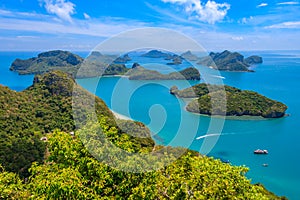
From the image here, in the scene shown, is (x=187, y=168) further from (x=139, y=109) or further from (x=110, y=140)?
(x=139, y=109)

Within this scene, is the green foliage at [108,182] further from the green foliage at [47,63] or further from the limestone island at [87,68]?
the green foliage at [47,63]

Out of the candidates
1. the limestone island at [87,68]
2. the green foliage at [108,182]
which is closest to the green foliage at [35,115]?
the green foliage at [108,182]

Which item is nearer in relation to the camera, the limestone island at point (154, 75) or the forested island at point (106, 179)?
the forested island at point (106, 179)

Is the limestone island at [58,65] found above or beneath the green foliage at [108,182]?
beneath

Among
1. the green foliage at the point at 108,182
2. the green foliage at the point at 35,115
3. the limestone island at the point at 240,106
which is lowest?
the green foliage at the point at 35,115

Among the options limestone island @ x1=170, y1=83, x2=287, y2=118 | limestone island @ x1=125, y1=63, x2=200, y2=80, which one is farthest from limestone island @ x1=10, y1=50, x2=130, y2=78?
limestone island @ x1=170, y1=83, x2=287, y2=118

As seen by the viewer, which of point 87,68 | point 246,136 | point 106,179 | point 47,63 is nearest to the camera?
point 106,179

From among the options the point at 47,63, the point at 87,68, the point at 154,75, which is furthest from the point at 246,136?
the point at 47,63

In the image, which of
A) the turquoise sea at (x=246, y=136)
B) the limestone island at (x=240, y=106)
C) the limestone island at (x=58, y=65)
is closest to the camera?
the turquoise sea at (x=246, y=136)

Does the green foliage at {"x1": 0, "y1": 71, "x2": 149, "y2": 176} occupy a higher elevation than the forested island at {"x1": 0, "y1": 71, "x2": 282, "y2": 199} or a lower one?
lower

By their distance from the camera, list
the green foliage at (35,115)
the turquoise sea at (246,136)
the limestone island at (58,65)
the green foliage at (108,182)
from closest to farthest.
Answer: the green foliage at (108,182)
the green foliage at (35,115)
the turquoise sea at (246,136)
the limestone island at (58,65)

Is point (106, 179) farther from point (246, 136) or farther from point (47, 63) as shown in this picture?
point (47, 63)

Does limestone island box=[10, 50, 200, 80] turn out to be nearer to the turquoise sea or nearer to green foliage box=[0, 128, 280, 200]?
the turquoise sea

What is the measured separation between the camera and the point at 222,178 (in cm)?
521
